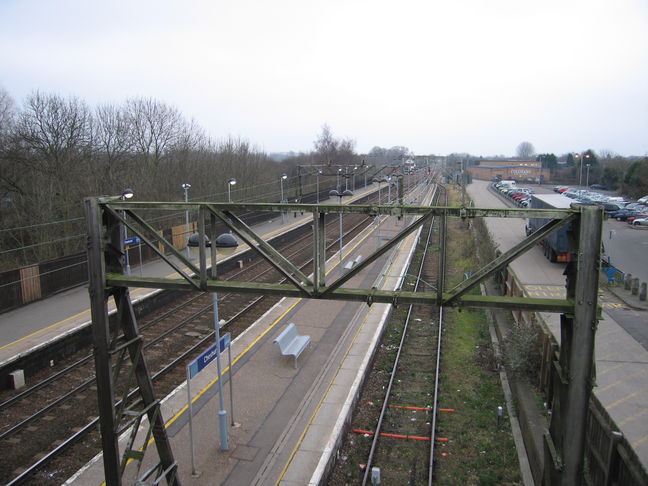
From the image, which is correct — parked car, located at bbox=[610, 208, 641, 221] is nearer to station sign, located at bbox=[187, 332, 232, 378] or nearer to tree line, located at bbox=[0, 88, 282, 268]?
tree line, located at bbox=[0, 88, 282, 268]

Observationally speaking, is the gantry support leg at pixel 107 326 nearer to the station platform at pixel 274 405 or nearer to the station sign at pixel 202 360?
the station sign at pixel 202 360

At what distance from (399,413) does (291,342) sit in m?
3.38

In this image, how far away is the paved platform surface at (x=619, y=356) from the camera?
30.6 feet

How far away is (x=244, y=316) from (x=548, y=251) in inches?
628

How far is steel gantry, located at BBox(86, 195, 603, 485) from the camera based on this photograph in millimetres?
4227

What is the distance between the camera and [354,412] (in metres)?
10.5

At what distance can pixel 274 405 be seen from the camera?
10.4 m

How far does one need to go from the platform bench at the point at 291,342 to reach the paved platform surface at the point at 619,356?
21.3 feet

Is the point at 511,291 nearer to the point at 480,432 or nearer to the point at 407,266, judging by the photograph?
the point at 407,266

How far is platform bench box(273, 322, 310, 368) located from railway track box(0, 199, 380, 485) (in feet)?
8.05

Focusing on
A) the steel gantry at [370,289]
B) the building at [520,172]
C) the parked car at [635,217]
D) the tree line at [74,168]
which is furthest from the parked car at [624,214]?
the building at [520,172]

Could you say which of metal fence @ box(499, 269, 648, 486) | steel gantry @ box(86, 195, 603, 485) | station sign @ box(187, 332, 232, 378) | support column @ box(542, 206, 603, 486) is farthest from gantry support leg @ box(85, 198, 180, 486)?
metal fence @ box(499, 269, 648, 486)

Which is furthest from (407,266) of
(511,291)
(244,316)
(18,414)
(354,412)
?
(18,414)

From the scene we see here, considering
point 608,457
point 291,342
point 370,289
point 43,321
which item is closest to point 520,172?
point 291,342
